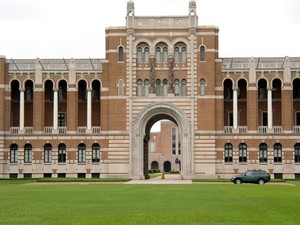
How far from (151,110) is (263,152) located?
15.0 meters

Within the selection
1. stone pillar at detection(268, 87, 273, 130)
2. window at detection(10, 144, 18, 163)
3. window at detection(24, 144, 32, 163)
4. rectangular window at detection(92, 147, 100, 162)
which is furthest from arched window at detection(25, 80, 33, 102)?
stone pillar at detection(268, 87, 273, 130)

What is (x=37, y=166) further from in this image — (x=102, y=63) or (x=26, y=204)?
(x=26, y=204)

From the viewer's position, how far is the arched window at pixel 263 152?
82.9 m

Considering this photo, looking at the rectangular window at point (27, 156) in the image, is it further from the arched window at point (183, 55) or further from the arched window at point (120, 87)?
the arched window at point (183, 55)

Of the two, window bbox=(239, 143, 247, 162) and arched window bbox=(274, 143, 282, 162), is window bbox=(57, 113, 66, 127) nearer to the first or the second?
window bbox=(239, 143, 247, 162)

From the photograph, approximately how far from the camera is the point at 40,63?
85.1m

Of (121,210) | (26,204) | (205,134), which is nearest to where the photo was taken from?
(121,210)

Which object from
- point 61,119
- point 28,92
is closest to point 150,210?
point 61,119

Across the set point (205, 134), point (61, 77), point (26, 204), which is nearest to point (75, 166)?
point (61, 77)

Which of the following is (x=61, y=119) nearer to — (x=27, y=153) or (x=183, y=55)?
(x=27, y=153)

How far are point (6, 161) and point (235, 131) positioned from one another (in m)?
29.2

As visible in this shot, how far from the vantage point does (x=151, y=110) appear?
82.5 metres

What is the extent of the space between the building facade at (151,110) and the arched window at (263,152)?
12cm

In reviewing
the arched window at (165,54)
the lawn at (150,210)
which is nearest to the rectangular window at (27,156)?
the arched window at (165,54)
